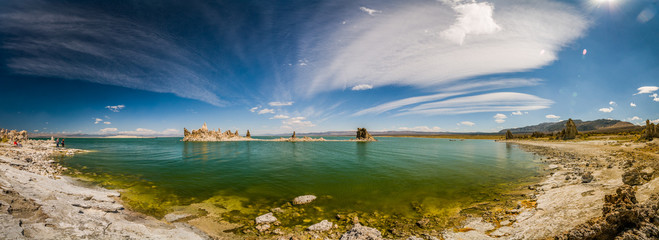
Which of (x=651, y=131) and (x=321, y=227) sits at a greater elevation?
(x=651, y=131)

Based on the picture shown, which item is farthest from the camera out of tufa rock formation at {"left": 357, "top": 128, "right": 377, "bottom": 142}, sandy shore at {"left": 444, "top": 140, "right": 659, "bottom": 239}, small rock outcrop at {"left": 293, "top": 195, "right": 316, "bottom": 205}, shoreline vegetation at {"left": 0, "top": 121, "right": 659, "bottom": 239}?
tufa rock formation at {"left": 357, "top": 128, "right": 377, "bottom": 142}

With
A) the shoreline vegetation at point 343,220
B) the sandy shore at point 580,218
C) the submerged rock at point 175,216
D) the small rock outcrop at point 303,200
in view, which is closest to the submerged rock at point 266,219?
the shoreline vegetation at point 343,220

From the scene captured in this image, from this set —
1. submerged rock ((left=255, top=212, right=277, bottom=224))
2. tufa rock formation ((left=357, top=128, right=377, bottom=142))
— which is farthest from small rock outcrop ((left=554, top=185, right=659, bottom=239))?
tufa rock formation ((left=357, top=128, right=377, bottom=142))

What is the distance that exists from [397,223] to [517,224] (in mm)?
4662

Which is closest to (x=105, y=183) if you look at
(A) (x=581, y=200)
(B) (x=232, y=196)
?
(B) (x=232, y=196)

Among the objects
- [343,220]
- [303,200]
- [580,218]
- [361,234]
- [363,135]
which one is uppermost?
[363,135]

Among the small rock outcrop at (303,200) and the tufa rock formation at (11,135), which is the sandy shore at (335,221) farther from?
the tufa rock formation at (11,135)

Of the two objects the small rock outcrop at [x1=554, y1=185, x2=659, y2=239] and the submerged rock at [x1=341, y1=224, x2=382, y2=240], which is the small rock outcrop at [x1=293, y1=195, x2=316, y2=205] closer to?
the submerged rock at [x1=341, y1=224, x2=382, y2=240]

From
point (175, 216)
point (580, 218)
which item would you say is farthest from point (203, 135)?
point (580, 218)

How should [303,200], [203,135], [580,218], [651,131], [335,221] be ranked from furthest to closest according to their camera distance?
[203,135]
[651,131]
[303,200]
[335,221]
[580,218]

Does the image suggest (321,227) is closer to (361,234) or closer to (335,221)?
(335,221)

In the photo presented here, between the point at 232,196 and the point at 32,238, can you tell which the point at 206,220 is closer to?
the point at 232,196

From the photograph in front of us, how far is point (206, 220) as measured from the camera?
970cm

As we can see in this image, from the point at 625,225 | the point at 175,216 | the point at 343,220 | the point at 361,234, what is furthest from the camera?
the point at 175,216
